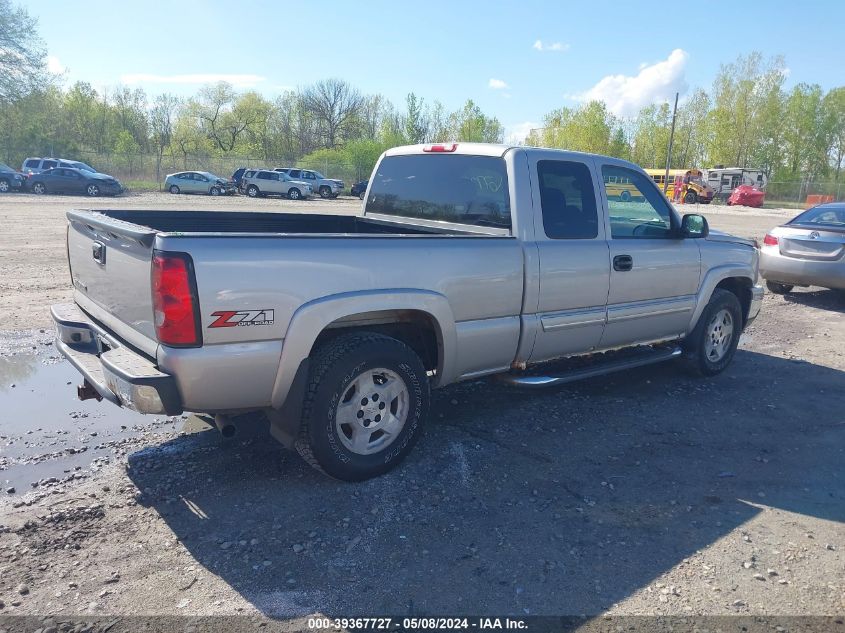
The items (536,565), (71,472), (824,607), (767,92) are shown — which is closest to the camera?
(824,607)

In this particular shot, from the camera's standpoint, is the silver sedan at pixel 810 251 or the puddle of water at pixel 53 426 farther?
the silver sedan at pixel 810 251

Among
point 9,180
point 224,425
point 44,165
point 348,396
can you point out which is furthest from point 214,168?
point 224,425

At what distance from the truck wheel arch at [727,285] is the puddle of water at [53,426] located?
4.41 metres

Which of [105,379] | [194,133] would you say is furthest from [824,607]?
[194,133]

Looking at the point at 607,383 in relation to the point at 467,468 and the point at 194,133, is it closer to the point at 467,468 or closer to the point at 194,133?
the point at 467,468

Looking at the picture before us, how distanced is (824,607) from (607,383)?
3.10 meters

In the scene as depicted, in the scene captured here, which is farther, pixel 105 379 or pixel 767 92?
pixel 767 92

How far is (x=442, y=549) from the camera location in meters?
3.20

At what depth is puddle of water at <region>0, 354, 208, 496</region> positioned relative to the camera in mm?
3922

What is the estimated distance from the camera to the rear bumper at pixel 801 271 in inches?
371

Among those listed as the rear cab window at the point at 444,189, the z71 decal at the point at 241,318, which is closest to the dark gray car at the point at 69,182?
the rear cab window at the point at 444,189

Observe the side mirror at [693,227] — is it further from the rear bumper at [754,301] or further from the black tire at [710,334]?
the rear bumper at [754,301]

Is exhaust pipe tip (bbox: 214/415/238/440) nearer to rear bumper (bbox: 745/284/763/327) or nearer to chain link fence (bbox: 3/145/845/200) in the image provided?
rear bumper (bbox: 745/284/763/327)

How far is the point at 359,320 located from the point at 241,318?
31.4 inches
